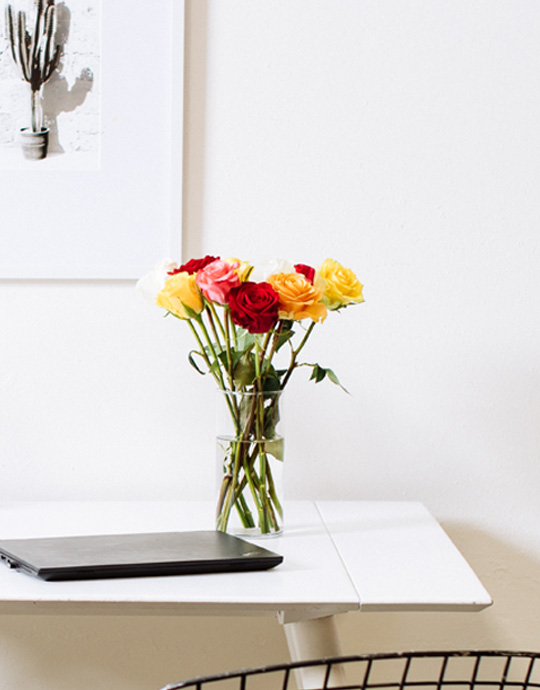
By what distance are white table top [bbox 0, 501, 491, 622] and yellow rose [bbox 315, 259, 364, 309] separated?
0.32m

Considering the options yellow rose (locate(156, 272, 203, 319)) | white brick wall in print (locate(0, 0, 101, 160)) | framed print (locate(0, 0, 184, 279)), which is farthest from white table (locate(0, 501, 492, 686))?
Result: white brick wall in print (locate(0, 0, 101, 160))

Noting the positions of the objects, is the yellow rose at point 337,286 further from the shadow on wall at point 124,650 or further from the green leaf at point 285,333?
the shadow on wall at point 124,650

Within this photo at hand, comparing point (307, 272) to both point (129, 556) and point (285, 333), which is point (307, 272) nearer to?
point (285, 333)

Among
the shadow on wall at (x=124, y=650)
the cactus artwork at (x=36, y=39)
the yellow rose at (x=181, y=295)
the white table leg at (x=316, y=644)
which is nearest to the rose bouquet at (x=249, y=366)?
the yellow rose at (x=181, y=295)

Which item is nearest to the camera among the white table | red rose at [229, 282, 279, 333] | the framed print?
the white table

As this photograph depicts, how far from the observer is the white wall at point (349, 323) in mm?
1325

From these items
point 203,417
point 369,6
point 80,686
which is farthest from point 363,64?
point 80,686

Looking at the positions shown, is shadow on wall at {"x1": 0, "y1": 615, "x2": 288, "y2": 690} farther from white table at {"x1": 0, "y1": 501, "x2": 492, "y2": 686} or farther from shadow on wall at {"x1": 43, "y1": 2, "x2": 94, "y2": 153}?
shadow on wall at {"x1": 43, "y1": 2, "x2": 94, "y2": 153}

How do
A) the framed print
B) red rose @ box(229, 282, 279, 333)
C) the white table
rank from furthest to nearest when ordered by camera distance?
the framed print < red rose @ box(229, 282, 279, 333) < the white table

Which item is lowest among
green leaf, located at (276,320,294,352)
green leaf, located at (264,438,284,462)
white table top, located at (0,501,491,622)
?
white table top, located at (0,501,491,622)

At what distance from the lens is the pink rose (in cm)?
100

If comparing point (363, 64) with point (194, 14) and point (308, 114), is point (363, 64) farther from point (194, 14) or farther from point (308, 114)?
point (194, 14)

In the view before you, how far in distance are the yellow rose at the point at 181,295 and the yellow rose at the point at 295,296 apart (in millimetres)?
99

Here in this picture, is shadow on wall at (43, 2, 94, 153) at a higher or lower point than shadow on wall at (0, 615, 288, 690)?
higher
